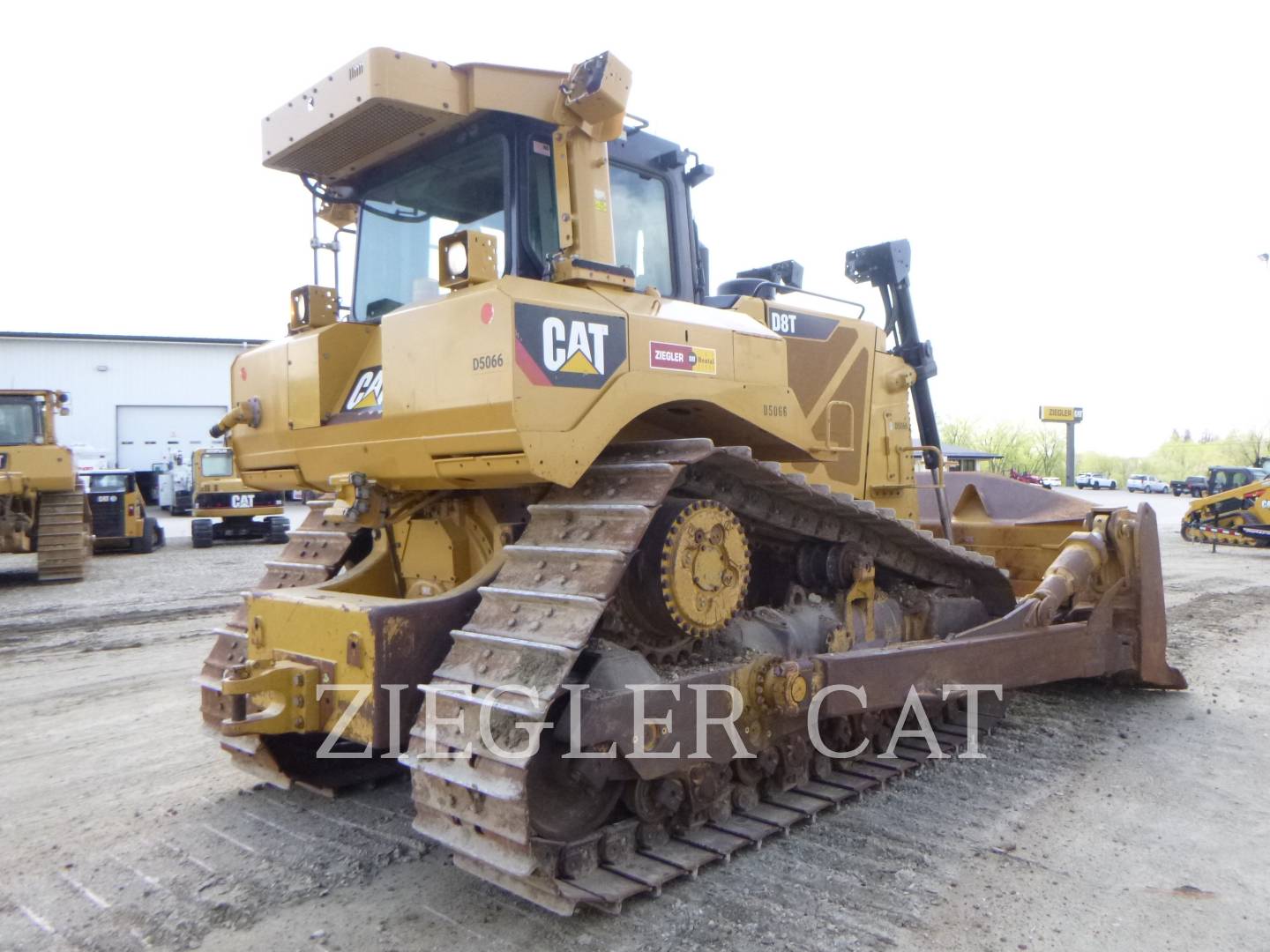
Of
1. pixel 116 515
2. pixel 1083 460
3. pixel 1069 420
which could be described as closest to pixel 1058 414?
pixel 1069 420

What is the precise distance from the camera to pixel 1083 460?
9775cm

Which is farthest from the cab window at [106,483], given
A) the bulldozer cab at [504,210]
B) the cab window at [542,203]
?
the cab window at [542,203]

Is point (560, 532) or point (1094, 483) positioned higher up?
point (560, 532)

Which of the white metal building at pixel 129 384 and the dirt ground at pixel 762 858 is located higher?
the white metal building at pixel 129 384

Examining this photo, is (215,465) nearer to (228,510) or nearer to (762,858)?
(228,510)

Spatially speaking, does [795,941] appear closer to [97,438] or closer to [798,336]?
[798,336]

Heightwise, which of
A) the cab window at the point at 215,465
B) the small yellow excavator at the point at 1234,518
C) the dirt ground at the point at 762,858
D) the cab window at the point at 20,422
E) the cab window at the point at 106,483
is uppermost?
the cab window at the point at 20,422

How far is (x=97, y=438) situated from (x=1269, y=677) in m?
43.9

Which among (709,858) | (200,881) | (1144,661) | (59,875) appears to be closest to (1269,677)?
(1144,661)

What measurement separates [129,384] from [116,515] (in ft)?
84.9

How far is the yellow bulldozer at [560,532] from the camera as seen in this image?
12.0ft

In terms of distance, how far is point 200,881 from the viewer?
4.06 meters

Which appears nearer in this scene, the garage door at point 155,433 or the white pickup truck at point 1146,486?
the garage door at point 155,433

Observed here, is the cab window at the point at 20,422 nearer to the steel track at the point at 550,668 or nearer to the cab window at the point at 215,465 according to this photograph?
the cab window at the point at 215,465
